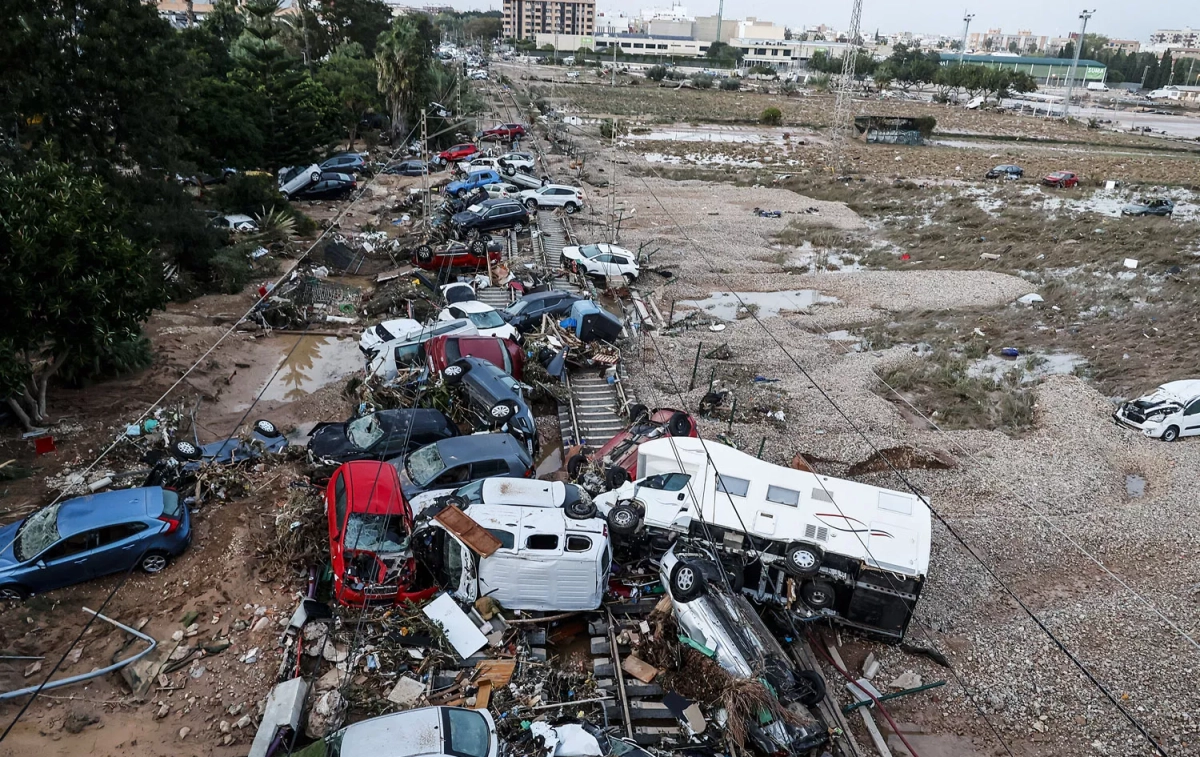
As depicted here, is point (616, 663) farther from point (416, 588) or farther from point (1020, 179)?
point (1020, 179)

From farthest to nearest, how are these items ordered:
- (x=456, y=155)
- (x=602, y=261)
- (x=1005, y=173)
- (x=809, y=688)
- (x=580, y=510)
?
(x=1005, y=173) → (x=456, y=155) → (x=602, y=261) → (x=580, y=510) → (x=809, y=688)

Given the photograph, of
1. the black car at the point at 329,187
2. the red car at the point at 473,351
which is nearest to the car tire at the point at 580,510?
the red car at the point at 473,351

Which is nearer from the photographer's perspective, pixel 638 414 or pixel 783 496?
pixel 783 496

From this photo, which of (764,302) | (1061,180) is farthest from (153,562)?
(1061,180)

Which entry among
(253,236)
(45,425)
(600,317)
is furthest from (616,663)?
(253,236)

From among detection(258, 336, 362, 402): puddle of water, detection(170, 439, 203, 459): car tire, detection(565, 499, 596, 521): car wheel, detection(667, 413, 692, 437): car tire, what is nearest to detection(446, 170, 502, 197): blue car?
detection(258, 336, 362, 402): puddle of water

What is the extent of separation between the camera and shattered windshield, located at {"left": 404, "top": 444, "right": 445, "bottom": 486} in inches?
463

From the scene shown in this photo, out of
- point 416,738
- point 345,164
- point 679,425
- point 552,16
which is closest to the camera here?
point 416,738

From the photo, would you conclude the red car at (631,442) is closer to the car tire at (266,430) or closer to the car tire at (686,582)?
the car tire at (686,582)

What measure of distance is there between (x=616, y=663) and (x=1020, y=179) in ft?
169

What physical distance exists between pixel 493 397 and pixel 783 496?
620 cm

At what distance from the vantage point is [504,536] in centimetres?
983

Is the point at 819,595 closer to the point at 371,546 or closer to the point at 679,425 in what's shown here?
the point at 679,425

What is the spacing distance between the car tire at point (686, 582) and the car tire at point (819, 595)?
1762mm
